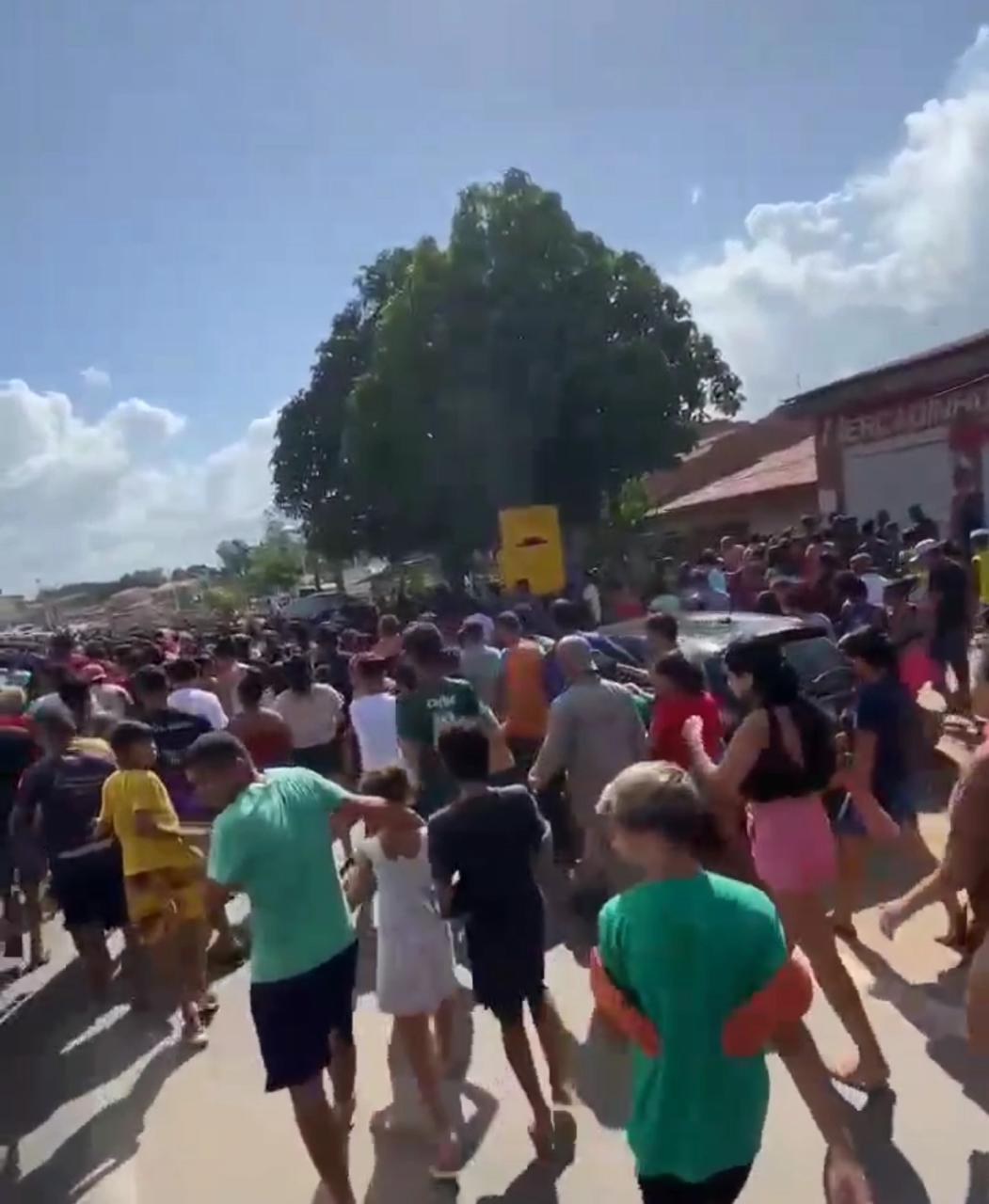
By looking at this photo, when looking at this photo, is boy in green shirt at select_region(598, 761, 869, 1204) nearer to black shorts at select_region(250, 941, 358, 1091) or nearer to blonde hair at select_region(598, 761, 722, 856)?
blonde hair at select_region(598, 761, 722, 856)

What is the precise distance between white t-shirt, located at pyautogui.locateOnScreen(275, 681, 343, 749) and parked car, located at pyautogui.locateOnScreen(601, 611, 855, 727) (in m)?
2.22

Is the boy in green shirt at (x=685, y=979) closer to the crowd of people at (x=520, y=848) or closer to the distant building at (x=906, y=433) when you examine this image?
the crowd of people at (x=520, y=848)

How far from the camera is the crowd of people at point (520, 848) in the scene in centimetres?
289

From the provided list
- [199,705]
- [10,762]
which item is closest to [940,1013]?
[199,705]

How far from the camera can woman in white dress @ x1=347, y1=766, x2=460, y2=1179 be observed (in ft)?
15.5

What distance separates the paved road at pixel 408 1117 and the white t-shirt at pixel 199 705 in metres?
2.04

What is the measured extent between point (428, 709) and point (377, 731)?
103 cm

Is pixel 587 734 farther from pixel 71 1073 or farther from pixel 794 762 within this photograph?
pixel 71 1073

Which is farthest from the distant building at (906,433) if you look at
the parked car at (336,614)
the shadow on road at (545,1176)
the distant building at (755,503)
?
the shadow on road at (545,1176)

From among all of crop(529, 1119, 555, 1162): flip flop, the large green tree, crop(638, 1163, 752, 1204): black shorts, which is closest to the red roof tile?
the large green tree

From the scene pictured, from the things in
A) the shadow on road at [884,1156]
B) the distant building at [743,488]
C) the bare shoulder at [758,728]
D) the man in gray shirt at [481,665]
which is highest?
the distant building at [743,488]

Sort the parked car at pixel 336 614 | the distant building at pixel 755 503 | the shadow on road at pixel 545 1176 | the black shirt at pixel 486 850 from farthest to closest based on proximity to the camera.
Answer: the distant building at pixel 755 503
the parked car at pixel 336 614
the black shirt at pixel 486 850
the shadow on road at pixel 545 1176

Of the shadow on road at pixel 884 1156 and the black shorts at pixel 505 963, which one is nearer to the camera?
the shadow on road at pixel 884 1156

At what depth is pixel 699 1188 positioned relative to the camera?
9.62 ft
